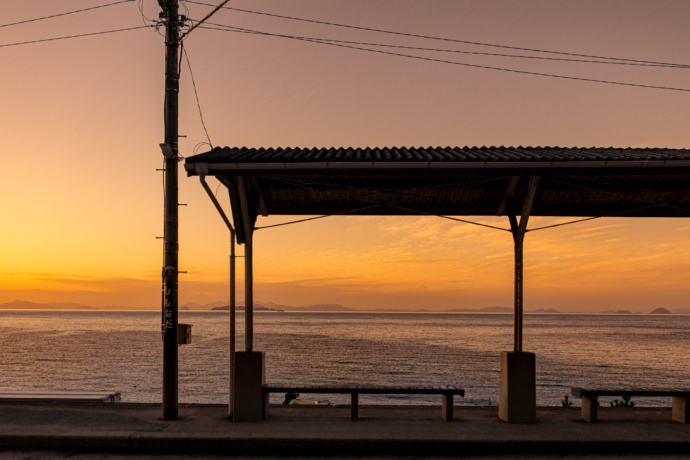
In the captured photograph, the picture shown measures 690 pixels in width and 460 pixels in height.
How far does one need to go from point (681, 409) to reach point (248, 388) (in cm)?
668

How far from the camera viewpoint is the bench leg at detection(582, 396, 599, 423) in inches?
340

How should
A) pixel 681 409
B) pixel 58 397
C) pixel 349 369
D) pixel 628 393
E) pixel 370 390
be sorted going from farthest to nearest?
pixel 349 369
pixel 58 397
pixel 370 390
pixel 628 393
pixel 681 409

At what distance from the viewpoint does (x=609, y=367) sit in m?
46.7

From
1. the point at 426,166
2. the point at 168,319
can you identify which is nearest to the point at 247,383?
the point at 168,319

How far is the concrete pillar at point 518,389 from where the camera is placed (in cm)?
874

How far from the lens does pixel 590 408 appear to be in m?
8.68

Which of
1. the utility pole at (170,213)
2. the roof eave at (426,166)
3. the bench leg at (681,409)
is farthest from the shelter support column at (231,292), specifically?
the bench leg at (681,409)

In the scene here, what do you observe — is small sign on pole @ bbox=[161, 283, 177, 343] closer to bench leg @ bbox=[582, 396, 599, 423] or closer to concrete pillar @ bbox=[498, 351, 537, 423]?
concrete pillar @ bbox=[498, 351, 537, 423]

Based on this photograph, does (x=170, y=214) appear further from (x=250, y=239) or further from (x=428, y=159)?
(x=428, y=159)

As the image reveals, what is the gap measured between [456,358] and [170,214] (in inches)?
1808

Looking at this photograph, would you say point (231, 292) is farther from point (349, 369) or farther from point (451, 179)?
point (349, 369)

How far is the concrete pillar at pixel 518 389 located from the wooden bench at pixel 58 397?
7162 millimetres

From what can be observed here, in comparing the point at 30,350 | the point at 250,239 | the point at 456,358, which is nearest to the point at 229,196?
the point at 250,239

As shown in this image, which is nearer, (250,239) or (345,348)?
(250,239)
